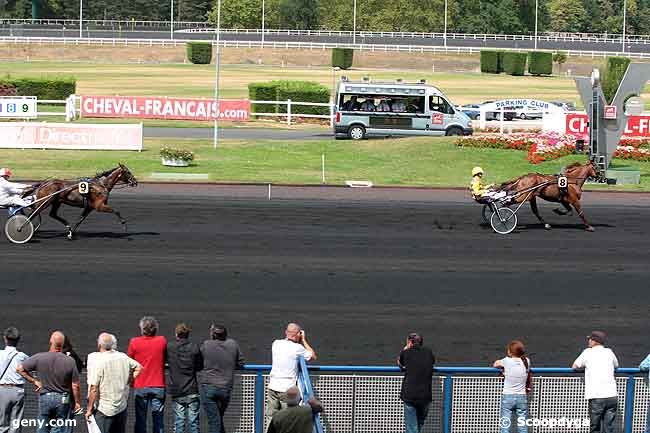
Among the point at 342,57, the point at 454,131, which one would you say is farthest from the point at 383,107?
the point at 342,57

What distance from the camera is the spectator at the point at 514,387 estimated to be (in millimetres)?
11289

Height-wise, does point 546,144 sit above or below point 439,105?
below

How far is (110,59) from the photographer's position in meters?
97.4

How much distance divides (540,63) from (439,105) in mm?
51574

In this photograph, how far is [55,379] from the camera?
35.0 feet

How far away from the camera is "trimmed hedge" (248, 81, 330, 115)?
179 feet

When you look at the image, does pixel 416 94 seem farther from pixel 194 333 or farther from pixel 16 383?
pixel 16 383

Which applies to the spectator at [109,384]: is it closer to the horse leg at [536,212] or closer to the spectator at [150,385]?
the spectator at [150,385]

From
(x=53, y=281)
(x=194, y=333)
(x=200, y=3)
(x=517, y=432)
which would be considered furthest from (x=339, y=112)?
(x=200, y=3)

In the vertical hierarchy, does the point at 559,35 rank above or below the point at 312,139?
above

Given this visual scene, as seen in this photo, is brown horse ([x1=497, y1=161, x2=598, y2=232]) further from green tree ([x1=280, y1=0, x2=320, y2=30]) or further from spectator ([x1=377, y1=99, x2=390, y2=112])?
green tree ([x1=280, y1=0, x2=320, y2=30])

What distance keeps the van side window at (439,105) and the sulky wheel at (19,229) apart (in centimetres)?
2398

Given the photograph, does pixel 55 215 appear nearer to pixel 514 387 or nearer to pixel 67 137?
pixel 514 387

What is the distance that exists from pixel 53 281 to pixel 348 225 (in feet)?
27.9
